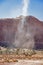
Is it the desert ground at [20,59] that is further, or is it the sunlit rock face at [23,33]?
the sunlit rock face at [23,33]

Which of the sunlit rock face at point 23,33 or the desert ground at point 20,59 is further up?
the sunlit rock face at point 23,33

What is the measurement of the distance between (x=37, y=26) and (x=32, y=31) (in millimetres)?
4040

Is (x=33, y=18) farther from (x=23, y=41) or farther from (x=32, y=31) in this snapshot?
(x=23, y=41)

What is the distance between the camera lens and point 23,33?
70375 mm

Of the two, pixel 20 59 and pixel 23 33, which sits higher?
pixel 23 33

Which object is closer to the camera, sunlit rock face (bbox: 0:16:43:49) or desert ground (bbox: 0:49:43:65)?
desert ground (bbox: 0:49:43:65)

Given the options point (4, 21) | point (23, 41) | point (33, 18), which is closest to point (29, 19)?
point (33, 18)

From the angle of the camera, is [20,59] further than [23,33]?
No

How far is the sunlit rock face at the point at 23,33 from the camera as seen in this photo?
228 feet

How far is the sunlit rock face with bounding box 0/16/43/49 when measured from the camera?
69.4 meters

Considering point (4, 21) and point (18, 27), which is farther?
point (4, 21)

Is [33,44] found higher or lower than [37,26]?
lower

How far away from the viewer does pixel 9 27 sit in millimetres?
79312

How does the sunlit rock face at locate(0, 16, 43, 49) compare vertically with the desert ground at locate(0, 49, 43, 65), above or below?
above
